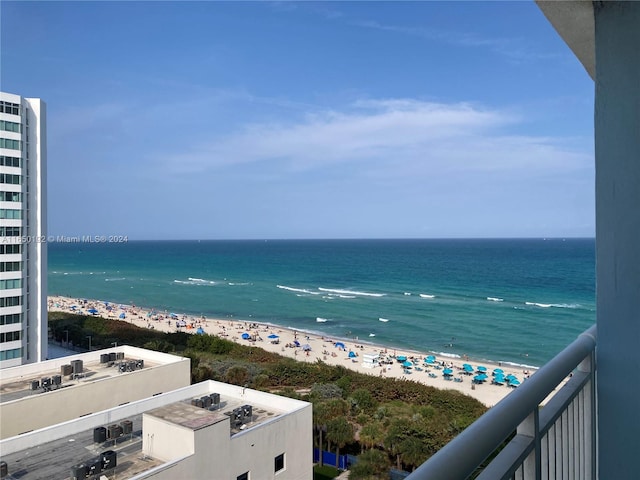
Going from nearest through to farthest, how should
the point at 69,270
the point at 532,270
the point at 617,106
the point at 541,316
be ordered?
1. the point at 617,106
2. the point at 541,316
3. the point at 532,270
4. the point at 69,270

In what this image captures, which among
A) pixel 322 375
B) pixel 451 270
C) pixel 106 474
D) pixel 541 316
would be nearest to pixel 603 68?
pixel 106 474

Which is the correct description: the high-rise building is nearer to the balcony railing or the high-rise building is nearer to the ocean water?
the ocean water

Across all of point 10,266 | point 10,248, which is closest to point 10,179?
point 10,248

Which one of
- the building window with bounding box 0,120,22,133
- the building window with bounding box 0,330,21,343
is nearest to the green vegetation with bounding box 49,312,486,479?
the building window with bounding box 0,330,21,343

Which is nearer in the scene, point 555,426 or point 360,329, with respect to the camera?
point 555,426

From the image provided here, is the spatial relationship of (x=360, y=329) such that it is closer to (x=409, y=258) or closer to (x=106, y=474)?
(x=106, y=474)

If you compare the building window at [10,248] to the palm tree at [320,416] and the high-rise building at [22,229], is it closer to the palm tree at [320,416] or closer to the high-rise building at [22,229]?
the high-rise building at [22,229]
